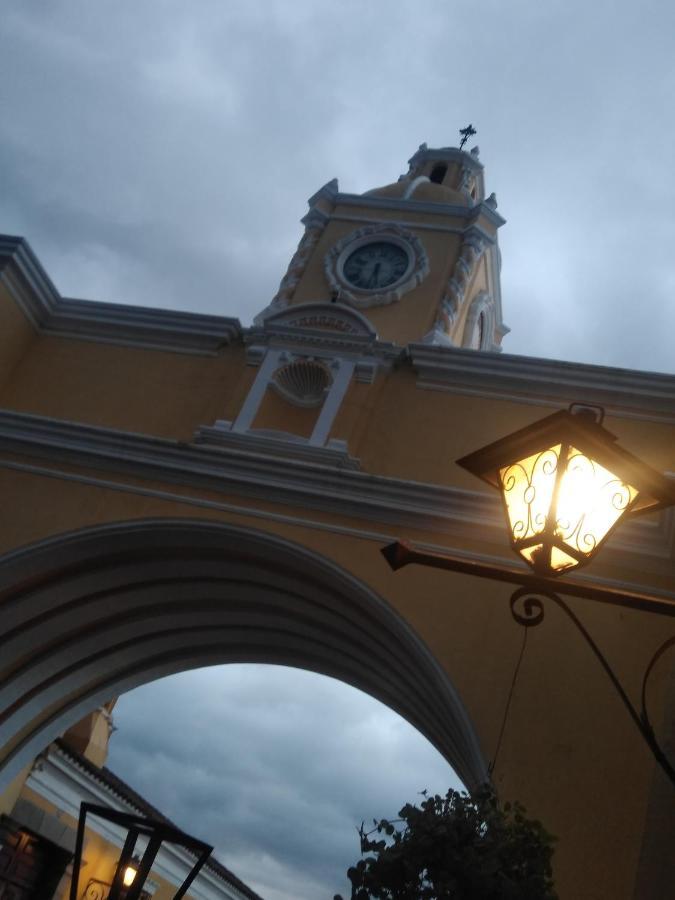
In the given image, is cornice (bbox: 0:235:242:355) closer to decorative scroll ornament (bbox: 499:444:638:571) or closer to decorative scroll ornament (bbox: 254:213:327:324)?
decorative scroll ornament (bbox: 254:213:327:324)

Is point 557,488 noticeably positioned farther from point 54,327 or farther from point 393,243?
point 393,243

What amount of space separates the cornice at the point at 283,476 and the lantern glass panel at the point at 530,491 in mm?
4171

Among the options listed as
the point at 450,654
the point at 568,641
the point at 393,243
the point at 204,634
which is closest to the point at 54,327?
the point at 204,634

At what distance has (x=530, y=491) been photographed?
9.12 feet

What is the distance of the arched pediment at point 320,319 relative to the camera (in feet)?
28.0

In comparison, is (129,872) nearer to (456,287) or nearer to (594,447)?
(456,287)

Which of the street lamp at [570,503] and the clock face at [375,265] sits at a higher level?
the clock face at [375,265]

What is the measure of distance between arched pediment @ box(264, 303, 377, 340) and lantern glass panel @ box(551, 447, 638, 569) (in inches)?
231

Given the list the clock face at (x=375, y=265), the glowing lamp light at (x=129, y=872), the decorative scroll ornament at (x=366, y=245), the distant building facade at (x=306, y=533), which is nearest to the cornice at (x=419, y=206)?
the decorative scroll ornament at (x=366, y=245)

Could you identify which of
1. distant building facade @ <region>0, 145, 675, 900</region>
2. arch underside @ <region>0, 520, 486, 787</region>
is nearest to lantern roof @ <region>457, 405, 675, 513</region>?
distant building facade @ <region>0, 145, 675, 900</region>

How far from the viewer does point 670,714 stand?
3.85m

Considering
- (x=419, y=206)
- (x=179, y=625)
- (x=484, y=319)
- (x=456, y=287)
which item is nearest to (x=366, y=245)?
(x=419, y=206)

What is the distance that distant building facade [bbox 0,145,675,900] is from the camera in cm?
609

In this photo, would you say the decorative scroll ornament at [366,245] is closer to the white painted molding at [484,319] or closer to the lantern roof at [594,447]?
the white painted molding at [484,319]
